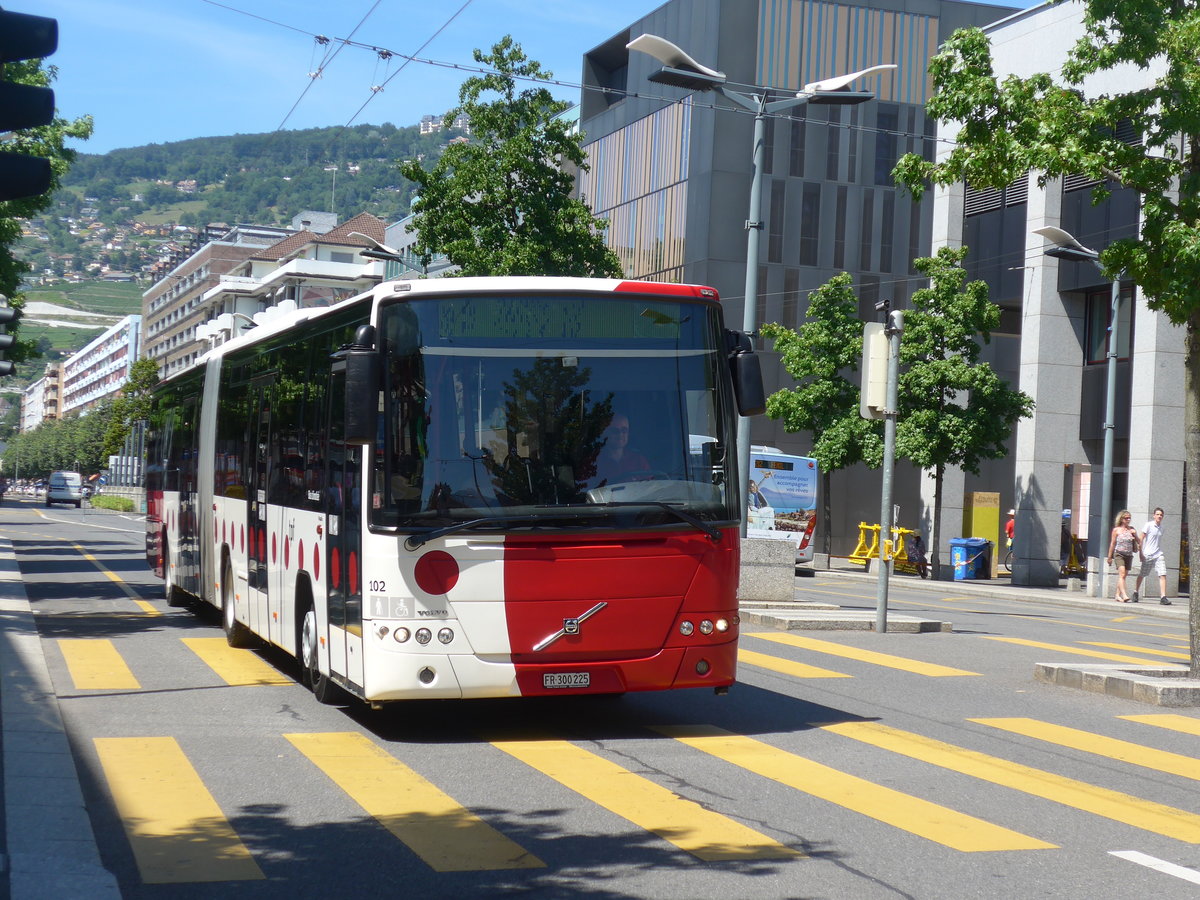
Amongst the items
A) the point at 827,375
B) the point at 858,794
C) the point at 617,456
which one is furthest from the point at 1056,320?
the point at 858,794

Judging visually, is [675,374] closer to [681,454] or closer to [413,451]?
[681,454]

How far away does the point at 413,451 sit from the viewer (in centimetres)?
920

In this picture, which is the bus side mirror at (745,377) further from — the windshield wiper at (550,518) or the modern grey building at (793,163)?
the modern grey building at (793,163)

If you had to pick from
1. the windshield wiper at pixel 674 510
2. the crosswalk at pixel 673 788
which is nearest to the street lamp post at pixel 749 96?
the windshield wiper at pixel 674 510

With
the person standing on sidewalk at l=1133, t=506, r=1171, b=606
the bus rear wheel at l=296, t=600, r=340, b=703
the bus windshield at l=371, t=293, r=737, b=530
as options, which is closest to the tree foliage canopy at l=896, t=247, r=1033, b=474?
the person standing on sidewalk at l=1133, t=506, r=1171, b=606

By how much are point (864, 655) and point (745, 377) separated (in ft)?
20.9

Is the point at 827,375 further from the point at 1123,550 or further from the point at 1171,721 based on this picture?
the point at 1171,721

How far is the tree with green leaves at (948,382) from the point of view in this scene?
38312 millimetres

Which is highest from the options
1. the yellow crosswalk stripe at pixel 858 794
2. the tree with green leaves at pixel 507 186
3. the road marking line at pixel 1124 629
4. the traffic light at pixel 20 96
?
the tree with green leaves at pixel 507 186

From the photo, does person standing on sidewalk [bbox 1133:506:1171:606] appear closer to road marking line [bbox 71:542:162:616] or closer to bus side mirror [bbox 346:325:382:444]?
road marking line [bbox 71:542:162:616]

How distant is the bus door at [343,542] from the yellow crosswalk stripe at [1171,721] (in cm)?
567

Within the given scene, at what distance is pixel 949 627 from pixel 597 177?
46925 millimetres

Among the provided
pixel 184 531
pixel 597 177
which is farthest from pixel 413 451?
pixel 597 177

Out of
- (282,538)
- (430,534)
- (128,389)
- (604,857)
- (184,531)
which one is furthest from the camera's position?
(128,389)
